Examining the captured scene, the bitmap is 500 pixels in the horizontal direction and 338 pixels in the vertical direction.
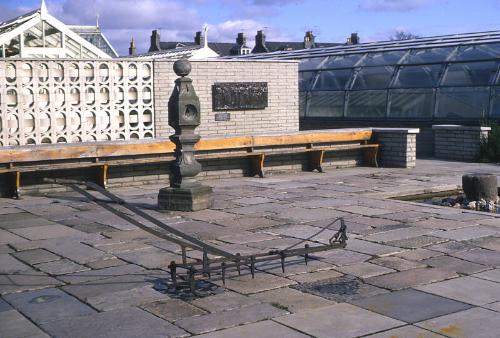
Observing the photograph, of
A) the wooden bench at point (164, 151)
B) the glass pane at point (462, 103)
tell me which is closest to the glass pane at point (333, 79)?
the glass pane at point (462, 103)

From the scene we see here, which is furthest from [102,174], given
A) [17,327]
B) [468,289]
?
[468,289]

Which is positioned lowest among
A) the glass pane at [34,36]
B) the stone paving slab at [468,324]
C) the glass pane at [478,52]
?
the stone paving slab at [468,324]

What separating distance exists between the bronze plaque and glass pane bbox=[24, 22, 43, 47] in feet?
19.5

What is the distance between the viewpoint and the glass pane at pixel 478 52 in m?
20.0

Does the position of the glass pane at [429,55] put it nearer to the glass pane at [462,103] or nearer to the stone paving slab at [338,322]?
the glass pane at [462,103]

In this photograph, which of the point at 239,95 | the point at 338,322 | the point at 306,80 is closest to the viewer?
the point at 338,322

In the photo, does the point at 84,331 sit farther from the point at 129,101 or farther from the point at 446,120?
the point at 446,120

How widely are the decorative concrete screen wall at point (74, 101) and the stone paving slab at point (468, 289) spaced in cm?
1085

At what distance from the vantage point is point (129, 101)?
16.5 meters

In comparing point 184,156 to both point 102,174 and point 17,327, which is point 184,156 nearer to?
point 102,174

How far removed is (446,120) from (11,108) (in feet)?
38.7

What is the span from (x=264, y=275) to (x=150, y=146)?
23.1 feet

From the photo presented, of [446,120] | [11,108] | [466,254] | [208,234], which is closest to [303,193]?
[208,234]

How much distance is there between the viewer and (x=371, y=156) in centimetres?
1697
